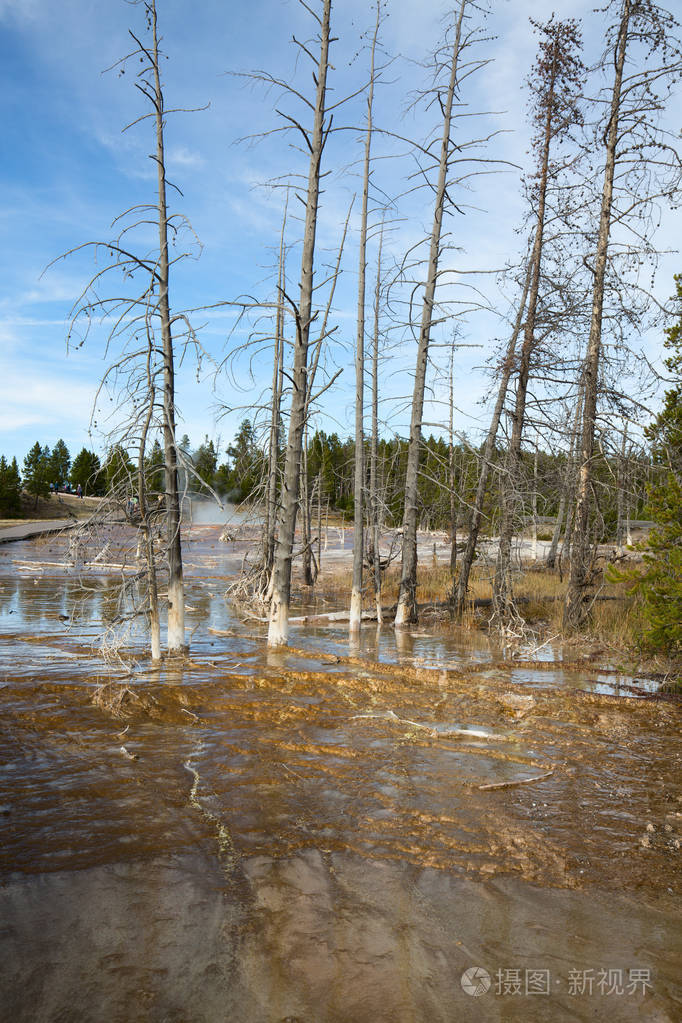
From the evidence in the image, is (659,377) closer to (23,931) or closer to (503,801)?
(503,801)

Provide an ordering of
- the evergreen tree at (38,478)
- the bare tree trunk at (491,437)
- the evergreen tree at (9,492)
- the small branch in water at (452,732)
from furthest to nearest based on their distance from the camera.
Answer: the evergreen tree at (38,478) < the evergreen tree at (9,492) < the bare tree trunk at (491,437) < the small branch in water at (452,732)

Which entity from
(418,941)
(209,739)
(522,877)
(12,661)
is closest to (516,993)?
Answer: (418,941)

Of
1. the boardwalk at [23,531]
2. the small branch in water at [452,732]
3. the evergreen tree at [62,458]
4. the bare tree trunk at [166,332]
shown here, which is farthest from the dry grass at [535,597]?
the evergreen tree at [62,458]

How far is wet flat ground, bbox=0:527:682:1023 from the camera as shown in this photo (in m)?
3.44

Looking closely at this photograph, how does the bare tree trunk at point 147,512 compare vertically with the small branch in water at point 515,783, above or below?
above

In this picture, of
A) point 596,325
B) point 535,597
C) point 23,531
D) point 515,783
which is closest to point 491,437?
point 596,325

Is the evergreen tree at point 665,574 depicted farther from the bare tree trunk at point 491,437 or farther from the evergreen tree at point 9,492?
the evergreen tree at point 9,492

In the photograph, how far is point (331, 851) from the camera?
15.5 feet

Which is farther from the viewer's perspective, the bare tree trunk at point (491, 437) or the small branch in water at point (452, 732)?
the bare tree trunk at point (491, 437)

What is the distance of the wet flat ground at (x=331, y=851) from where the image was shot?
3441 millimetres

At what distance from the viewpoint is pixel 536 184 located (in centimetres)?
1540

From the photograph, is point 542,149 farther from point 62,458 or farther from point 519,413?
point 62,458

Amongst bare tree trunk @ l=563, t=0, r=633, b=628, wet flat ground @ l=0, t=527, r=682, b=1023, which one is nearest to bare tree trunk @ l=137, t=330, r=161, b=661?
wet flat ground @ l=0, t=527, r=682, b=1023

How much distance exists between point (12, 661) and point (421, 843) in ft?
24.8
